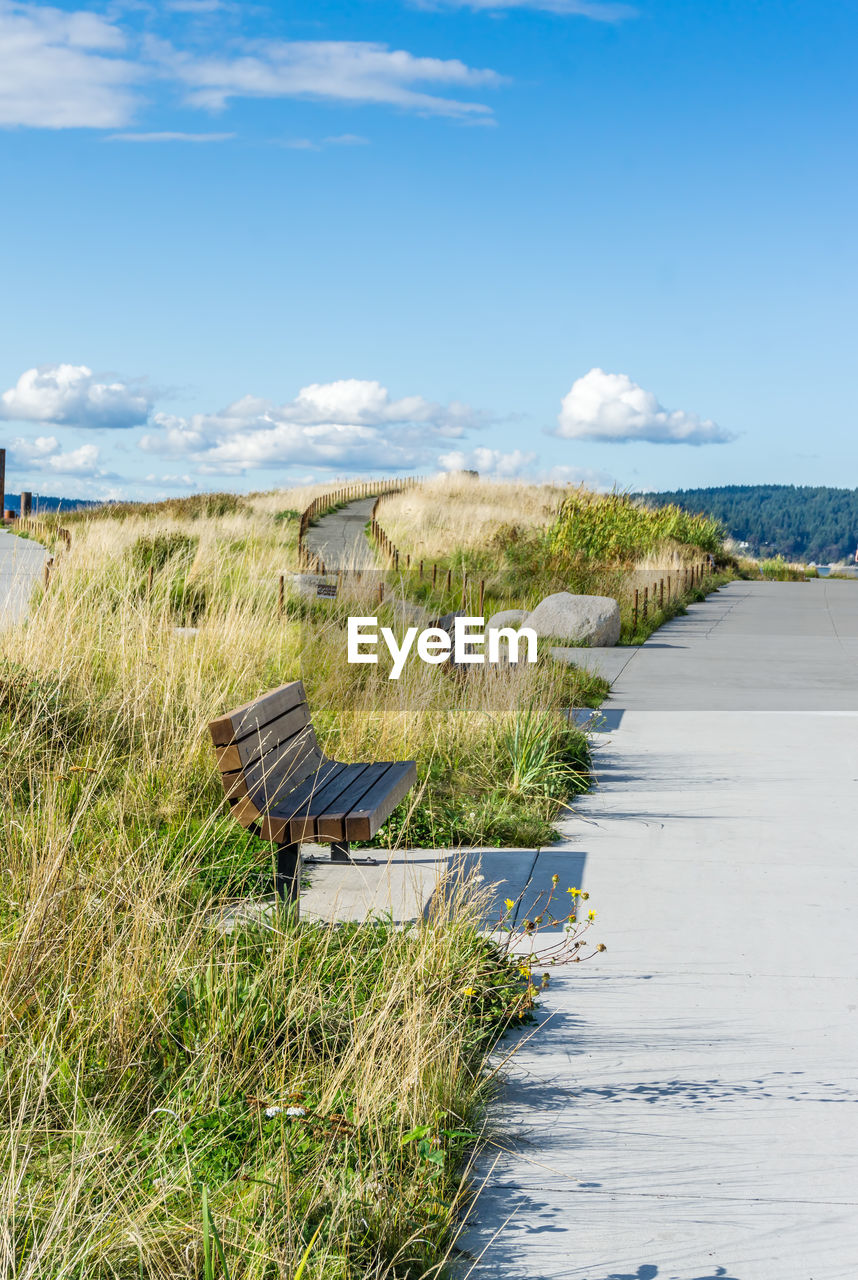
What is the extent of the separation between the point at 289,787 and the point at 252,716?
0.61 metres

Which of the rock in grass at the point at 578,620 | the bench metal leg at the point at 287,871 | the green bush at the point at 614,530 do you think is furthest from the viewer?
the green bush at the point at 614,530

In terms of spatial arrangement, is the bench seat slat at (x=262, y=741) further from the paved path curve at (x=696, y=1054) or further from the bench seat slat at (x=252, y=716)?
the paved path curve at (x=696, y=1054)

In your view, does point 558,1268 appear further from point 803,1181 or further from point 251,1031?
point 251,1031

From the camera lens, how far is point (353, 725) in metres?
7.07

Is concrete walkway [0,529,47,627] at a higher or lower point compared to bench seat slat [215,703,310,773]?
higher

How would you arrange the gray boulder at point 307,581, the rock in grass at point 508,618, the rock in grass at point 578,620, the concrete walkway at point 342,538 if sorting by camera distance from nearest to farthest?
the gray boulder at point 307,581 < the rock in grass at point 578,620 < the rock in grass at point 508,618 < the concrete walkway at point 342,538

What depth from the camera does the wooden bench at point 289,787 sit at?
4.40 metres

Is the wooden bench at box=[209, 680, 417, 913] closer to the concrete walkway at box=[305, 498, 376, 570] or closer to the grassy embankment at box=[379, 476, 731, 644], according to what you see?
the grassy embankment at box=[379, 476, 731, 644]

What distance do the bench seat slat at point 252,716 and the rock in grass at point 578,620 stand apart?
973cm

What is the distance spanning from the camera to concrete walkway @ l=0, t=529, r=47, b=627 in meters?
7.88

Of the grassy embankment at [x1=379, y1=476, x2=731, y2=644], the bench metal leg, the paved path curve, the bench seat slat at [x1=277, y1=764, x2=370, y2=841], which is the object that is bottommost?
the paved path curve

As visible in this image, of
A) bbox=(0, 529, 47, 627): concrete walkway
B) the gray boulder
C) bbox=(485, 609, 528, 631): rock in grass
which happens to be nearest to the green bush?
bbox=(485, 609, 528, 631): rock in grass

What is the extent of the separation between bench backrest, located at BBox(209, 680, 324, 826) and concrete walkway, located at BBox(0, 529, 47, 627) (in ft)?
9.48

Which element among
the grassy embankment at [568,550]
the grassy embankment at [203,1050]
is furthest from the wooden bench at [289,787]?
the grassy embankment at [568,550]
